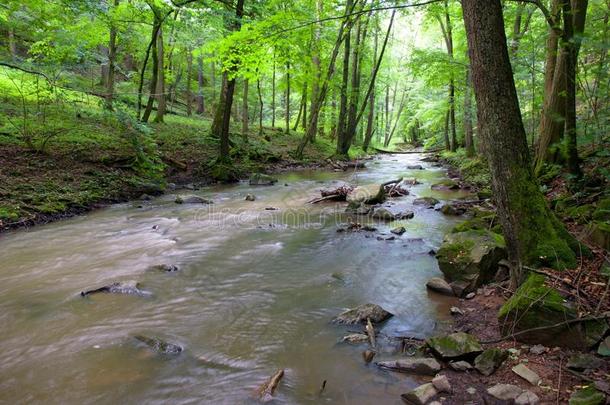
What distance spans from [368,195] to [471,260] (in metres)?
6.42

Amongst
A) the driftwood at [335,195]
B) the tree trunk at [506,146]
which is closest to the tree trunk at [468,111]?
the driftwood at [335,195]

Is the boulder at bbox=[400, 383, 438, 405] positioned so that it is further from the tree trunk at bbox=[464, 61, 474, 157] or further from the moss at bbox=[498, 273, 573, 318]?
the tree trunk at bbox=[464, 61, 474, 157]

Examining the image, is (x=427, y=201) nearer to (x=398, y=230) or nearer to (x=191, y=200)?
(x=398, y=230)

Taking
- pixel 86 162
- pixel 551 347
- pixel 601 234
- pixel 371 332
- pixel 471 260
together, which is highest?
pixel 86 162

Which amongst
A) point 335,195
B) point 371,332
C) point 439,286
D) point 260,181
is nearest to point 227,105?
point 260,181

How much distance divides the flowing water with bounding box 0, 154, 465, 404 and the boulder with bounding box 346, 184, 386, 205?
1.89 m

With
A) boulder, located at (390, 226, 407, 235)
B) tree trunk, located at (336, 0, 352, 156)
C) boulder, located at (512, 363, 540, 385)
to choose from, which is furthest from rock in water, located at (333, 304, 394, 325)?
tree trunk, located at (336, 0, 352, 156)

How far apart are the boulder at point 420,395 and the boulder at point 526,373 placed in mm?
786

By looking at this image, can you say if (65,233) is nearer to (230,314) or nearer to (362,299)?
(230,314)

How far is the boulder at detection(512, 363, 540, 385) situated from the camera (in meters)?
3.35

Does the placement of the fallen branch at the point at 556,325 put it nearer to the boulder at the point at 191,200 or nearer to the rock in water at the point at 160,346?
the rock in water at the point at 160,346

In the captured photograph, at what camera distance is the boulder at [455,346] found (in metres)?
3.77

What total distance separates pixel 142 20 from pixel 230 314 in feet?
46.6

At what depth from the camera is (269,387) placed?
358 centimetres
